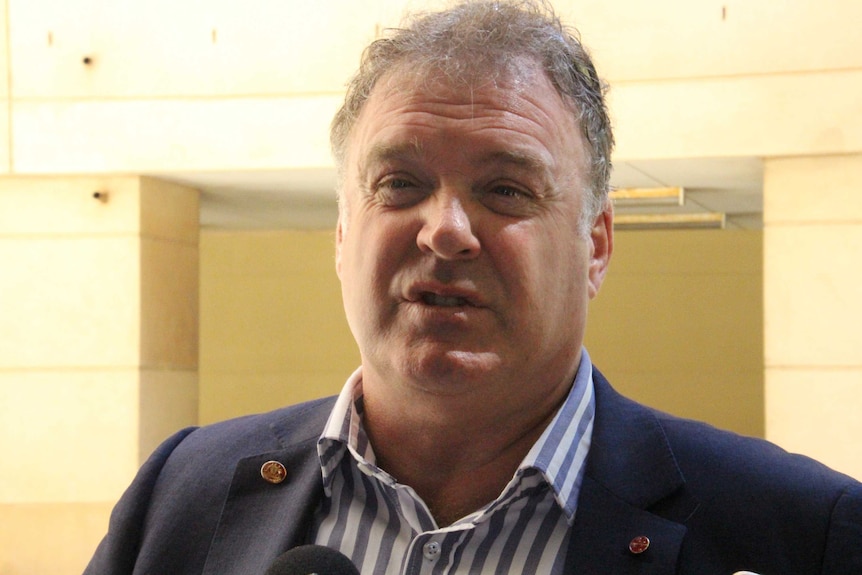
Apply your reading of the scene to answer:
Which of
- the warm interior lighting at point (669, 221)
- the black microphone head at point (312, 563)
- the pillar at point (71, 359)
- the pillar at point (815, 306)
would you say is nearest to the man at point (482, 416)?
the black microphone head at point (312, 563)

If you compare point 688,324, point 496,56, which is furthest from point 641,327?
point 496,56

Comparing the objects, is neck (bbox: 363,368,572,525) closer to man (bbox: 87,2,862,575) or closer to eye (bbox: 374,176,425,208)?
man (bbox: 87,2,862,575)

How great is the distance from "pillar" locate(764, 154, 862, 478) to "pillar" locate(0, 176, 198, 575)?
539cm

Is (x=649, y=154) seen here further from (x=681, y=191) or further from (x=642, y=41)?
(x=681, y=191)

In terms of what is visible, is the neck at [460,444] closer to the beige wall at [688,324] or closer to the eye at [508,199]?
the eye at [508,199]

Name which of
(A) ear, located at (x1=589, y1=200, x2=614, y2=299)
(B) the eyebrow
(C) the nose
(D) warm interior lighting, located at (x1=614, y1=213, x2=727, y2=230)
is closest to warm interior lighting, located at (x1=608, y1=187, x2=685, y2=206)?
(D) warm interior lighting, located at (x1=614, y1=213, x2=727, y2=230)

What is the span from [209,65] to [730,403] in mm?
7757

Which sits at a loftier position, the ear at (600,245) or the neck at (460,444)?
the ear at (600,245)

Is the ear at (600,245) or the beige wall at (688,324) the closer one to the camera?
the ear at (600,245)

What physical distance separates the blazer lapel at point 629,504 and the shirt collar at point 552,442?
31 mm

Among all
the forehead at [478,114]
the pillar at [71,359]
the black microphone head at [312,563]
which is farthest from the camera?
the pillar at [71,359]

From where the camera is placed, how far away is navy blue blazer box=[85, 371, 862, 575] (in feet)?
6.82

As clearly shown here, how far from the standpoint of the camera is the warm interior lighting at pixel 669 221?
13.8m

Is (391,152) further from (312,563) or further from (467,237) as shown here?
(312,563)
